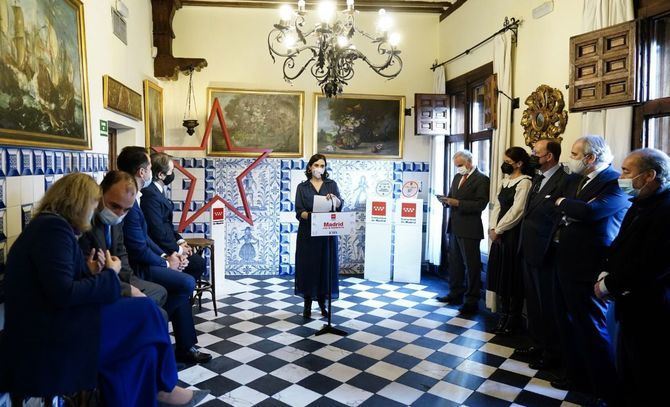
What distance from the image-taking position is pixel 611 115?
3.77 metres

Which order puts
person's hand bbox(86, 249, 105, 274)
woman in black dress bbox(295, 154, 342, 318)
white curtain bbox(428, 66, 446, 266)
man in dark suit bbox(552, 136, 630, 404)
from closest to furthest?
person's hand bbox(86, 249, 105, 274) < man in dark suit bbox(552, 136, 630, 404) < woman in black dress bbox(295, 154, 342, 318) < white curtain bbox(428, 66, 446, 266)

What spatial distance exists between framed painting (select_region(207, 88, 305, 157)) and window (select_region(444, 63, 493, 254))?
2.25 metres

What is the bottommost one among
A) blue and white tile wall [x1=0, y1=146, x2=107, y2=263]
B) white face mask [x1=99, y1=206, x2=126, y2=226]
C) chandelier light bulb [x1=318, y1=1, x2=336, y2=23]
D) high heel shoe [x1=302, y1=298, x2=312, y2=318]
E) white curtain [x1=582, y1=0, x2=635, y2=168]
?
high heel shoe [x1=302, y1=298, x2=312, y2=318]

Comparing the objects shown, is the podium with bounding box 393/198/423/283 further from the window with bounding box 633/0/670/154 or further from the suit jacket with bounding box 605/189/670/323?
the suit jacket with bounding box 605/189/670/323

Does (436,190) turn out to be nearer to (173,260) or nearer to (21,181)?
(173,260)

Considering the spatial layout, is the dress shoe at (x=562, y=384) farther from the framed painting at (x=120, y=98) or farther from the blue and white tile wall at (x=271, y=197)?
the framed painting at (x=120, y=98)

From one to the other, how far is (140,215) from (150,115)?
9.82ft

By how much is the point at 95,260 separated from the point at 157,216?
149cm

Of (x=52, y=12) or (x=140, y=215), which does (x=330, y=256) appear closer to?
(x=140, y=215)

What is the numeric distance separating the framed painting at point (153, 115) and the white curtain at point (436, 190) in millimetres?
3996

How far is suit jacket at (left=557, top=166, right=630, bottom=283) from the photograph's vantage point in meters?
3.21

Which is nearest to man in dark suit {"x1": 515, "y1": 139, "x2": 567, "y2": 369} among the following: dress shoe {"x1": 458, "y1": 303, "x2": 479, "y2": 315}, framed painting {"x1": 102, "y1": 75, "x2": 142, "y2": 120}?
dress shoe {"x1": 458, "y1": 303, "x2": 479, "y2": 315}

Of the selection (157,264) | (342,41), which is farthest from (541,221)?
(157,264)

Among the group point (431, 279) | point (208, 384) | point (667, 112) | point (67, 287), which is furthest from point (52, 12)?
point (431, 279)
